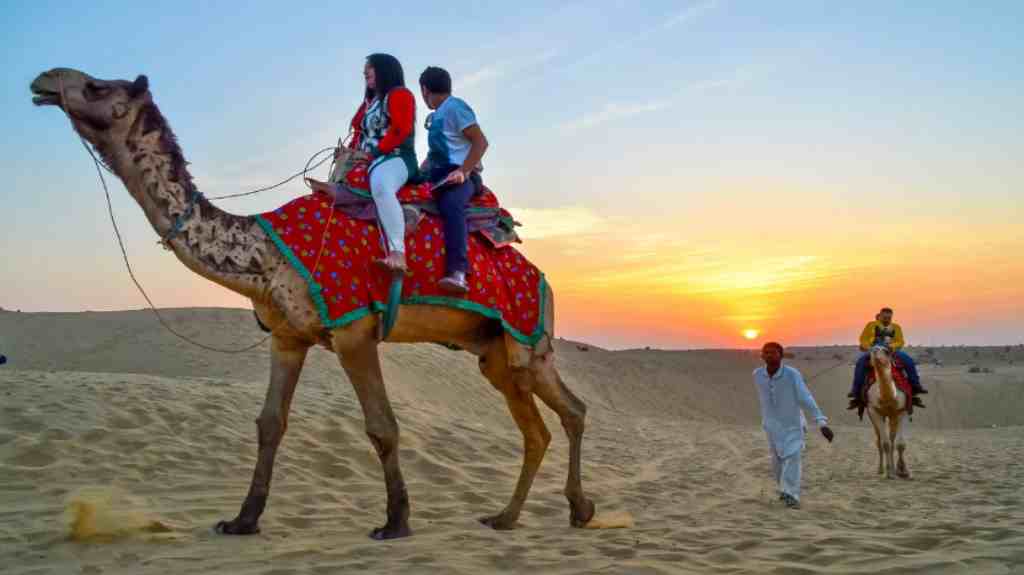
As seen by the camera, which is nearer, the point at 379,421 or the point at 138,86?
the point at 138,86

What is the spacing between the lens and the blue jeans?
20.4 ft

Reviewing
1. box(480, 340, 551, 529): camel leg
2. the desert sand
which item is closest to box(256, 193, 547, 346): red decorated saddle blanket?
box(480, 340, 551, 529): camel leg

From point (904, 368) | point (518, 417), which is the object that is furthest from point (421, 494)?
point (904, 368)

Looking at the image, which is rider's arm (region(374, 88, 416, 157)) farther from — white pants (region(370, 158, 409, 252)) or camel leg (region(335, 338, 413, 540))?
camel leg (region(335, 338, 413, 540))

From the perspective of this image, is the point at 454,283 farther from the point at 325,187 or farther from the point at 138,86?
the point at 138,86

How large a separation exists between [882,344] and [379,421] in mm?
10414

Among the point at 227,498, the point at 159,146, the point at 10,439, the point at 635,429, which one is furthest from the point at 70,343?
the point at 159,146

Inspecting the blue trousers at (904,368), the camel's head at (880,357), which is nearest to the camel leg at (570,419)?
the camel's head at (880,357)

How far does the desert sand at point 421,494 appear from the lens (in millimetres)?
5188

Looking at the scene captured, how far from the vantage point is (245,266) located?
5.82 meters

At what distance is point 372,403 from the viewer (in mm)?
6039

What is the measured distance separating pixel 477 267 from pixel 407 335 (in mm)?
707

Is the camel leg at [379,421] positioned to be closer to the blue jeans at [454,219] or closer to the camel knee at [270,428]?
the camel knee at [270,428]

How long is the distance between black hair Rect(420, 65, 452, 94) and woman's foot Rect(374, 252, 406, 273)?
4.89 ft
